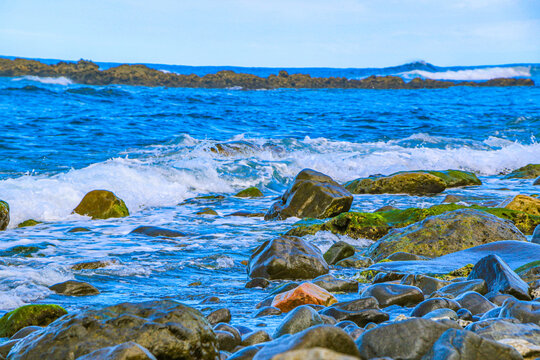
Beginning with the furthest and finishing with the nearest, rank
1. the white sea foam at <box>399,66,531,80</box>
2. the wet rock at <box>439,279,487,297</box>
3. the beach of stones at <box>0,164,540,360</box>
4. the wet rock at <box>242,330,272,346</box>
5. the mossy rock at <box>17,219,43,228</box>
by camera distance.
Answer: the white sea foam at <box>399,66,531,80</box> → the mossy rock at <box>17,219,43,228</box> → the wet rock at <box>439,279,487,297</box> → the wet rock at <box>242,330,272,346</box> → the beach of stones at <box>0,164,540,360</box>

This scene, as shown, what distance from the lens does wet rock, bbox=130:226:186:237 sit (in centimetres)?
705

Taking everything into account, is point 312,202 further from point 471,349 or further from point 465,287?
point 471,349

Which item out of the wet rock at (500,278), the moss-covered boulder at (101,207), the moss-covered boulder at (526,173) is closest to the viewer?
the wet rock at (500,278)

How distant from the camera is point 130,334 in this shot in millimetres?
2354

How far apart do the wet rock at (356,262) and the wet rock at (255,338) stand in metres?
2.66

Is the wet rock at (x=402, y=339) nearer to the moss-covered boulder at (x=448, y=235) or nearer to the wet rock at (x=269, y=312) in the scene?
the wet rock at (x=269, y=312)

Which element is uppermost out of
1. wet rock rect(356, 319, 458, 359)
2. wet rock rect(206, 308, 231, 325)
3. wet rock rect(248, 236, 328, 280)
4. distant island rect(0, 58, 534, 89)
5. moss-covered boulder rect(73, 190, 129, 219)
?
distant island rect(0, 58, 534, 89)

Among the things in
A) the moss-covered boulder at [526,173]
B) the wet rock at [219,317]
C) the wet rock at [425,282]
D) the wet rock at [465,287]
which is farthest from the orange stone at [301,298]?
the moss-covered boulder at [526,173]

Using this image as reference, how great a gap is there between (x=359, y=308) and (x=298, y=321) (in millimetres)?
589

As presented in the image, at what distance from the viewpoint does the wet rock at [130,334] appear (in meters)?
2.31

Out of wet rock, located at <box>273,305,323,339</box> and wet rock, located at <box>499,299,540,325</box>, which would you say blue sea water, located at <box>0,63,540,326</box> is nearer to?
wet rock, located at <box>273,305,323,339</box>

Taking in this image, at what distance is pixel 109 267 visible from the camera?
5.40 m

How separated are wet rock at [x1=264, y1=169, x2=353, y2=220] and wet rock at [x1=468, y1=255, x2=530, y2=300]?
431cm

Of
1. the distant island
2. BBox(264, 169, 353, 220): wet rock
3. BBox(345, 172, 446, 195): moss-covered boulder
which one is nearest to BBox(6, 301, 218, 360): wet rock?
BBox(264, 169, 353, 220): wet rock
